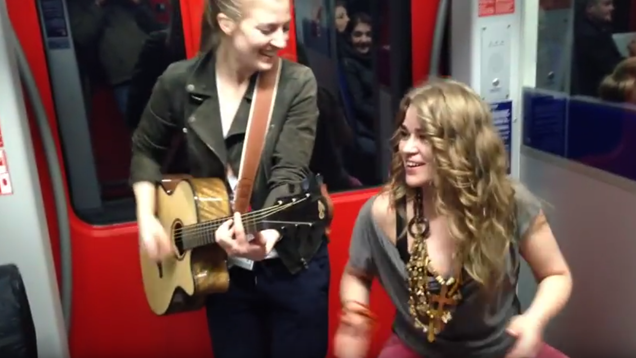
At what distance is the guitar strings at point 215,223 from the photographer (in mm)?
1593

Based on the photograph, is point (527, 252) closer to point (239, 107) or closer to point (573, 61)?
point (239, 107)

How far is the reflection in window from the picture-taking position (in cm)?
208

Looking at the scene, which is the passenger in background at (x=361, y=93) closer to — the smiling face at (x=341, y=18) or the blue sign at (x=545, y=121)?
the smiling face at (x=341, y=18)

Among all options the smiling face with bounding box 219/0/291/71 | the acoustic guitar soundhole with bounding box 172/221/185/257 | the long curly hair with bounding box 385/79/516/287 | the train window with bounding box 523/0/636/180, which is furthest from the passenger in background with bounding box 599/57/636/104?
the acoustic guitar soundhole with bounding box 172/221/185/257

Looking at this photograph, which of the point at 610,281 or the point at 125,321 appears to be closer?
the point at 610,281

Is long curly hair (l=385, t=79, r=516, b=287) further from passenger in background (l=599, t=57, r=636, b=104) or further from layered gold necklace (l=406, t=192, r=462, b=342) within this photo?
passenger in background (l=599, t=57, r=636, b=104)

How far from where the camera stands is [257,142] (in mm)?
1657

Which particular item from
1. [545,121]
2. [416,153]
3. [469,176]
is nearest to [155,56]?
[416,153]

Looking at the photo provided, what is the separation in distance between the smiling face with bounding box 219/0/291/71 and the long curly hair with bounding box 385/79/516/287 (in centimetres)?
34

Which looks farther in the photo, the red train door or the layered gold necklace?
the red train door

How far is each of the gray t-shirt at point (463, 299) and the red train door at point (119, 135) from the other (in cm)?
75

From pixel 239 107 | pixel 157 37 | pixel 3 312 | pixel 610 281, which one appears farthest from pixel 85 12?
pixel 610 281

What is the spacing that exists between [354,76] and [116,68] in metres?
0.80

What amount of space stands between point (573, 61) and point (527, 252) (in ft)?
3.13
